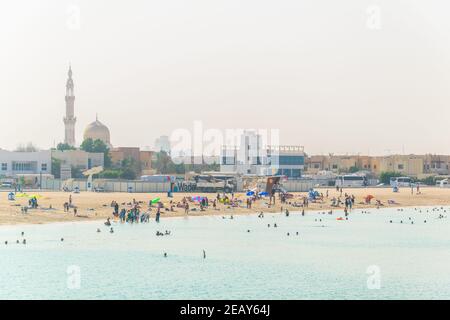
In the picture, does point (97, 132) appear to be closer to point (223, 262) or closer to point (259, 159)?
point (259, 159)

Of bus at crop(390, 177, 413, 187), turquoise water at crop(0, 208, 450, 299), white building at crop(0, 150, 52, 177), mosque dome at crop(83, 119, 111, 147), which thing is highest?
mosque dome at crop(83, 119, 111, 147)

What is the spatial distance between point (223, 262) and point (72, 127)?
10352 cm

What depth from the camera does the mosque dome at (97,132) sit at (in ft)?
438

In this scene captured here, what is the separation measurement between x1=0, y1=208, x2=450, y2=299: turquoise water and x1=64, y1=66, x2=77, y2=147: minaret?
78872mm

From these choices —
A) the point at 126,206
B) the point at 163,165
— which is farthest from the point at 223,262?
the point at 163,165

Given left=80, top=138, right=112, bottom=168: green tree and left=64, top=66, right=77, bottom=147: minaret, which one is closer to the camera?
left=80, top=138, right=112, bottom=168: green tree

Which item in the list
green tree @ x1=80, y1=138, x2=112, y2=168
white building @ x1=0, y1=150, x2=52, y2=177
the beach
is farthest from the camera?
green tree @ x1=80, y1=138, x2=112, y2=168

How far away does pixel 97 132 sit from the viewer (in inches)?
5281

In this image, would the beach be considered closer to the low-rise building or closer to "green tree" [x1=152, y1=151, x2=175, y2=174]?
the low-rise building

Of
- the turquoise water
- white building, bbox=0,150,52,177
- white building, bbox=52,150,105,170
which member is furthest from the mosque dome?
the turquoise water

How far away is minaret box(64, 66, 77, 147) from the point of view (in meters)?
136

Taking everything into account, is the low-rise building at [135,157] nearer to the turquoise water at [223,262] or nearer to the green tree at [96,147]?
the green tree at [96,147]

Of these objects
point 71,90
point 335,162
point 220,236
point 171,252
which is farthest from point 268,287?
point 335,162

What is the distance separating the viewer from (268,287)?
108ft
